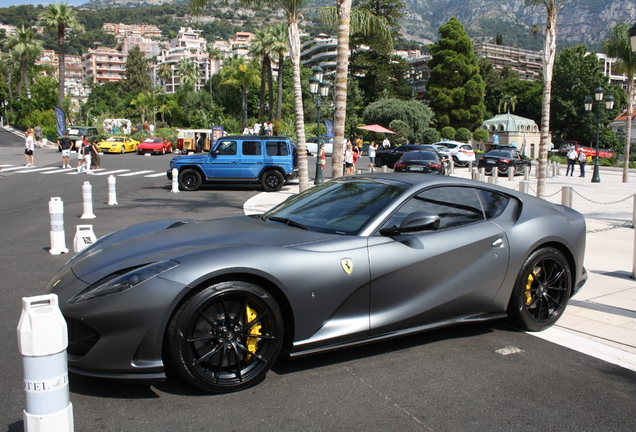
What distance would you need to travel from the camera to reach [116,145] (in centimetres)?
3888

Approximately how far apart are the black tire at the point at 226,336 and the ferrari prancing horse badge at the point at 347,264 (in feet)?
1.82

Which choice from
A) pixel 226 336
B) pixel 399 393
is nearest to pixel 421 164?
pixel 399 393

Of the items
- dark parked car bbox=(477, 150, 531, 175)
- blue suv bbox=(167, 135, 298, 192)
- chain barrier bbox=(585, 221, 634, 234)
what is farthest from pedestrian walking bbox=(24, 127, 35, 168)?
chain barrier bbox=(585, 221, 634, 234)

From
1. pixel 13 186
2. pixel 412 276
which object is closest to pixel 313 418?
pixel 412 276

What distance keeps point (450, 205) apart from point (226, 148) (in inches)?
596

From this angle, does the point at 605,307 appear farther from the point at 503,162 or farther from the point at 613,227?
the point at 503,162

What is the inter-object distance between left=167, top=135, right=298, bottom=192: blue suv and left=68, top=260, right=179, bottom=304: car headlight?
15462 mm

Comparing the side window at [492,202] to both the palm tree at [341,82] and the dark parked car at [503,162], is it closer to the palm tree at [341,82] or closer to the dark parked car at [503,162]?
the palm tree at [341,82]

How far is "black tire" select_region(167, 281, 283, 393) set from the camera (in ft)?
10.8

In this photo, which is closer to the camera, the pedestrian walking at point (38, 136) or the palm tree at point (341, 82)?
the palm tree at point (341, 82)

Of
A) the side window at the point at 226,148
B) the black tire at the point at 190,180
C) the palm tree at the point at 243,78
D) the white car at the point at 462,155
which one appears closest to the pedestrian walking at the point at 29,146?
the black tire at the point at 190,180

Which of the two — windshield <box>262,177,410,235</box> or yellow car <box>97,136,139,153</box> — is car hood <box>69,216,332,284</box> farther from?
yellow car <box>97,136,139,153</box>

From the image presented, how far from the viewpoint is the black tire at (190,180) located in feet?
60.7

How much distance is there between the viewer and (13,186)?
19.3 m
